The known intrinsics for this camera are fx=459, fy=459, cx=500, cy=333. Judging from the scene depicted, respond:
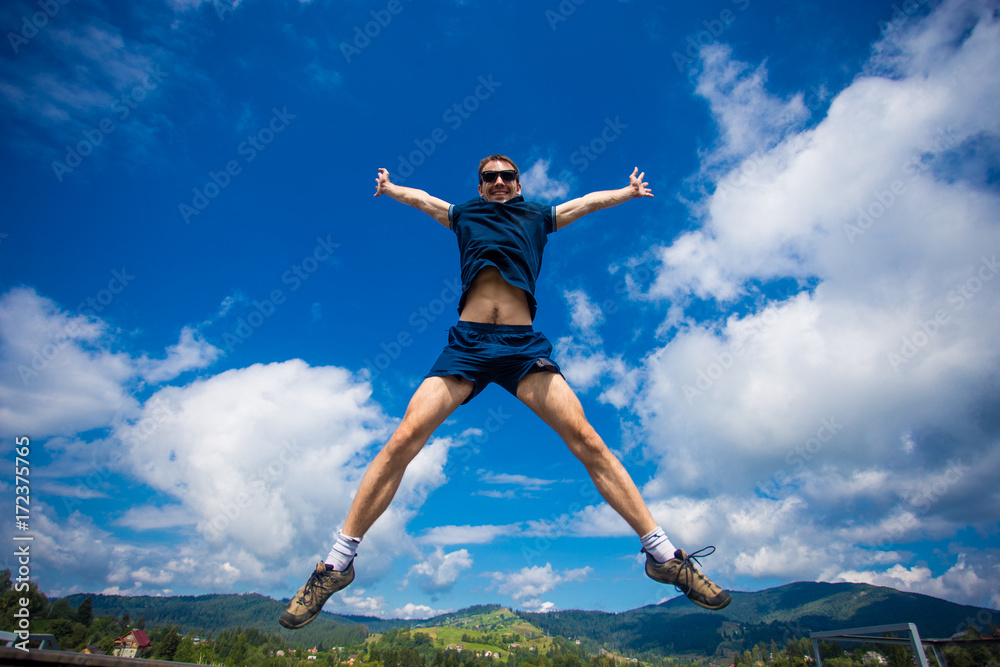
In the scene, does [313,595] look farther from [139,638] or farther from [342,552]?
[139,638]

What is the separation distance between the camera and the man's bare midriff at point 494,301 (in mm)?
4750

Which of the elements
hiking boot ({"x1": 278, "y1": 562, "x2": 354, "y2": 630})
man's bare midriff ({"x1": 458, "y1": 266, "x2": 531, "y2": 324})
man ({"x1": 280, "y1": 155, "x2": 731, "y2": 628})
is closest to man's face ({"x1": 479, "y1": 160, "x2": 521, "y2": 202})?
man ({"x1": 280, "y1": 155, "x2": 731, "y2": 628})

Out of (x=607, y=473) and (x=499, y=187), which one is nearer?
(x=607, y=473)

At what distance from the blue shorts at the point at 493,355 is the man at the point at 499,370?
0.01 meters

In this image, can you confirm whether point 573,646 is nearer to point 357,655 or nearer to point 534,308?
point 357,655

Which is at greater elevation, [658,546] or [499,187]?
[499,187]

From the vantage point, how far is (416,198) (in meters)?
5.49

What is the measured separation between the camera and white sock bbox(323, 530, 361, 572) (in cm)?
385

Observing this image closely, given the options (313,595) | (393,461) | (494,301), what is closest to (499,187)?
(494,301)

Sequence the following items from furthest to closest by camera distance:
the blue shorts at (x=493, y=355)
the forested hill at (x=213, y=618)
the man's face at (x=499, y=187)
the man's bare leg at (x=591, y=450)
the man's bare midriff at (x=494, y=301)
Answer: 1. the forested hill at (x=213, y=618)
2. the man's face at (x=499, y=187)
3. the man's bare midriff at (x=494, y=301)
4. the blue shorts at (x=493, y=355)
5. the man's bare leg at (x=591, y=450)

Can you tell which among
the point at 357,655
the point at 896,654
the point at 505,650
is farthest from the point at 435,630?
the point at 896,654

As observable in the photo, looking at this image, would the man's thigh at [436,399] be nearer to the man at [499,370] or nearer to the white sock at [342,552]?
the man at [499,370]

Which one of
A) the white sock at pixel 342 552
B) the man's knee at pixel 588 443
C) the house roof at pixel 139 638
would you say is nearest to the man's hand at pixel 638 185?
the man's knee at pixel 588 443

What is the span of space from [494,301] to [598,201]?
186cm
